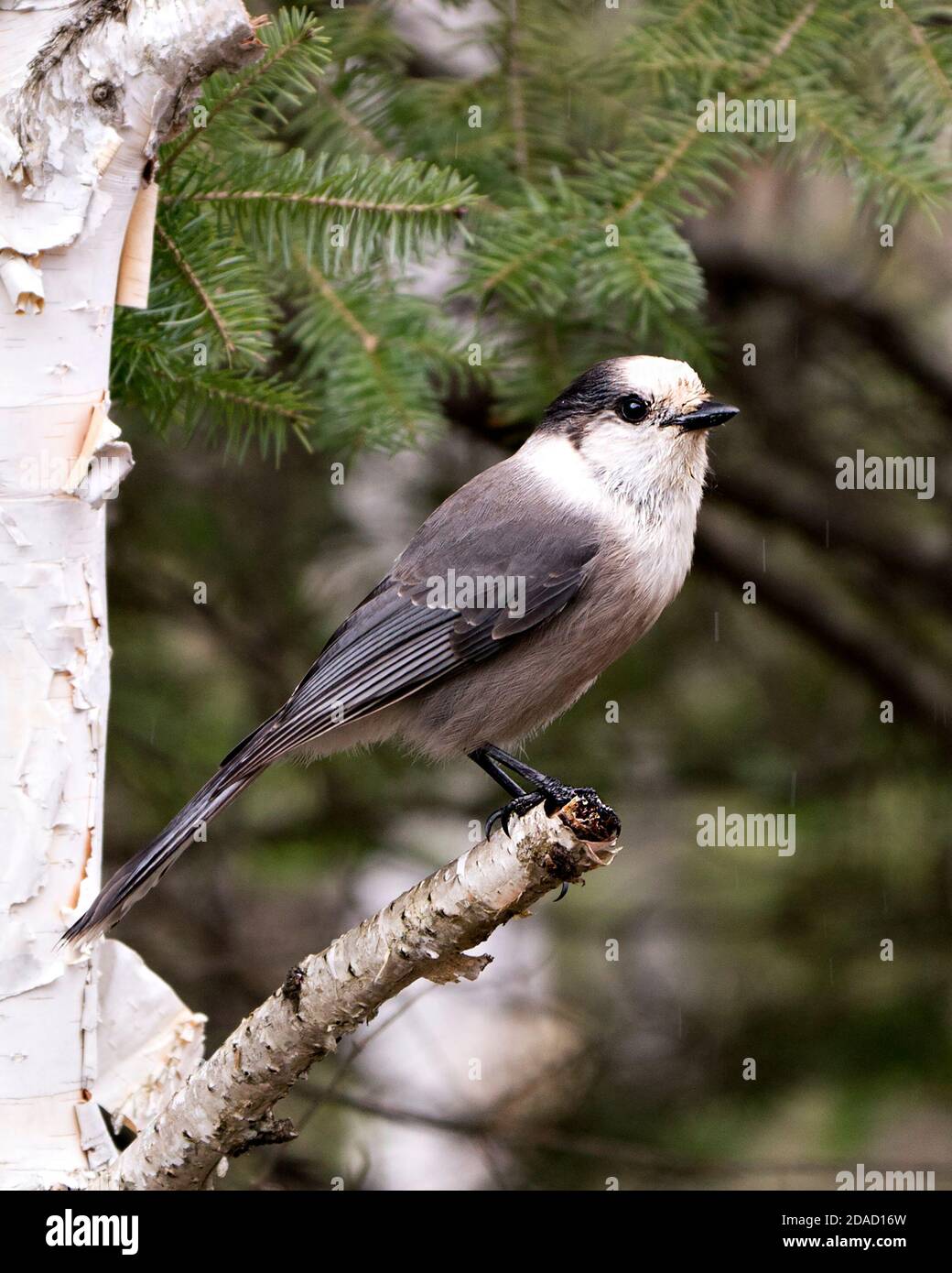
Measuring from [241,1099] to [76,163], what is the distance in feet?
4.66

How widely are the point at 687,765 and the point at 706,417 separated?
1365 millimetres

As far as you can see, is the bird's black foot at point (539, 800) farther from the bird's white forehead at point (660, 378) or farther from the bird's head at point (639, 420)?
the bird's white forehead at point (660, 378)

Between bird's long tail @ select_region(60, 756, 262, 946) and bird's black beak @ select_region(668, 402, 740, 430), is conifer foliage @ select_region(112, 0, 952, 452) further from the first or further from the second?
bird's long tail @ select_region(60, 756, 262, 946)

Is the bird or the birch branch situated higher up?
the bird

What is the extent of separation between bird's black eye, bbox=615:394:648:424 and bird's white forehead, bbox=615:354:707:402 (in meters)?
0.02

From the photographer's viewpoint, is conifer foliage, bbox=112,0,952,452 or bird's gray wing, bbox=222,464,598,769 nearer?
conifer foliage, bbox=112,0,952,452

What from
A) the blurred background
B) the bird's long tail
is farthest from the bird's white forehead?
the bird's long tail

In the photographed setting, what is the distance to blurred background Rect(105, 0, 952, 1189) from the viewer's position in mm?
3420

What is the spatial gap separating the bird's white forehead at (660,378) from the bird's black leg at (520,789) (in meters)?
0.76

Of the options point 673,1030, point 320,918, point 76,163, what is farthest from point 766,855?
point 76,163

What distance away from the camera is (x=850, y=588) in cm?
400

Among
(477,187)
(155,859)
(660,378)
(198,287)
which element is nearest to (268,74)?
(198,287)
